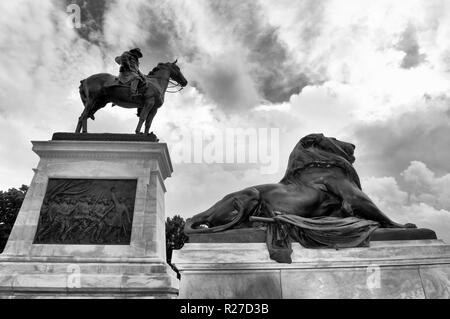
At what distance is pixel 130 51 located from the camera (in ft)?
41.1

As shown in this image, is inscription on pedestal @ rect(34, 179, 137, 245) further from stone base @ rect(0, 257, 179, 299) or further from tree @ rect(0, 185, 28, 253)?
tree @ rect(0, 185, 28, 253)

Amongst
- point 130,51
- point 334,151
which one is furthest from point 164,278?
point 130,51

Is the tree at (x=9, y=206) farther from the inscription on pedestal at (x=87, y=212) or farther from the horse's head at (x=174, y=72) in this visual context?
the inscription on pedestal at (x=87, y=212)

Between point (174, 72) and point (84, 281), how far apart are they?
8652mm

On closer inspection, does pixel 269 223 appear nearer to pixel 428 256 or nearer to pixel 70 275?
pixel 428 256

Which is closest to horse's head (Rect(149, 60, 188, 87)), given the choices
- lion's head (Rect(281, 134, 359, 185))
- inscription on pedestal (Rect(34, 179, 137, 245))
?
inscription on pedestal (Rect(34, 179, 137, 245))

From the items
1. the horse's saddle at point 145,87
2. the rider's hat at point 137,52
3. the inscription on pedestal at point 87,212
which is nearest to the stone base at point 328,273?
the inscription on pedestal at point 87,212

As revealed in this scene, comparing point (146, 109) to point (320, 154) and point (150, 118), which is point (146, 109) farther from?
point (320, 154)

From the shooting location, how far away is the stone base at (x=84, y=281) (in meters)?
7.87

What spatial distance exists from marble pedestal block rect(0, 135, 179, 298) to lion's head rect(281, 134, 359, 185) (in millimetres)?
4430

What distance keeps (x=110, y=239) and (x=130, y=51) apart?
6991 mm

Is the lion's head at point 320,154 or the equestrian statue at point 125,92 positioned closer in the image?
the lion's head at point 320,154

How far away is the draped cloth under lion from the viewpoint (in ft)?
14.0

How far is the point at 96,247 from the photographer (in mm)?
8852
